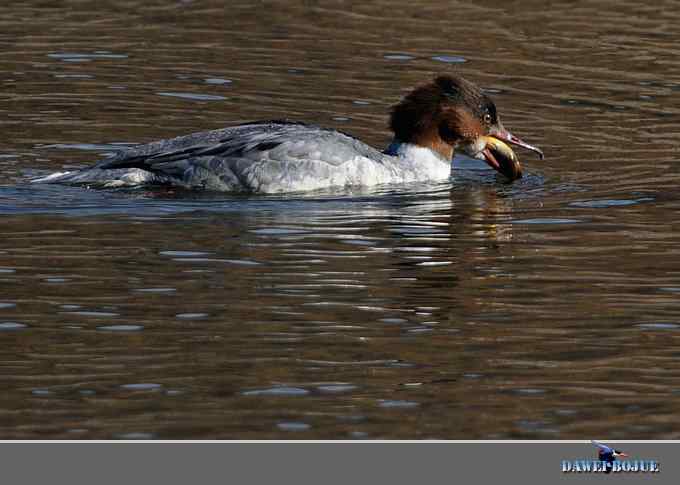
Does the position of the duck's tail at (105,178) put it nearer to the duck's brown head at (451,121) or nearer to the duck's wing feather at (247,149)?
the duck's wing feather at (247,149)

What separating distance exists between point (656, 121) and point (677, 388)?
30.1ft

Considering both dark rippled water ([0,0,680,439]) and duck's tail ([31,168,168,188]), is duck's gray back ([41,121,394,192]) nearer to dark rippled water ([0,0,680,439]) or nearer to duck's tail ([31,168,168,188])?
duck's tail ([31,168,168,188])

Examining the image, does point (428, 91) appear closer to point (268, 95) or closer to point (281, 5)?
point (268, 95)

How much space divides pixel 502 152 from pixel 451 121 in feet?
1.87

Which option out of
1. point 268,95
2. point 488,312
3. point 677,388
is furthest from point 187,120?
point 677,388

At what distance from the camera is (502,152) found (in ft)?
51.9

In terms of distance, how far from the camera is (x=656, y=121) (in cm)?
1789

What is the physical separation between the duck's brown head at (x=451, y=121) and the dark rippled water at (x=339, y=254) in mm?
429
